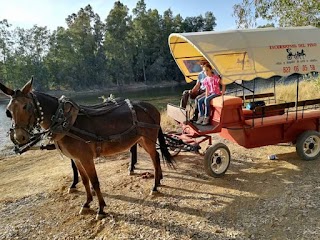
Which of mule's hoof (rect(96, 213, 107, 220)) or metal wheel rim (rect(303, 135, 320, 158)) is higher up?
metal wheel rim (rect(303, 135, 320, 158))

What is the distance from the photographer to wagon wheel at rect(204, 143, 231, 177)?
570 cm

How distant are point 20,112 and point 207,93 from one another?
3704 millimetres

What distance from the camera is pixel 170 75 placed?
59.2m

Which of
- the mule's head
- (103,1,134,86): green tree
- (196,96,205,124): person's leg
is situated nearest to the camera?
the mule's head

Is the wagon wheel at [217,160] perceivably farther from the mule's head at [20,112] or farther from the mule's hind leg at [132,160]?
the mule's head at [20,112]

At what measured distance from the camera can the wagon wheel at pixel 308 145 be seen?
6.42 meters

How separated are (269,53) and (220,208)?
3133mm

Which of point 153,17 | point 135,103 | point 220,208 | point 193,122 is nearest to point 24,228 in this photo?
point 135,103

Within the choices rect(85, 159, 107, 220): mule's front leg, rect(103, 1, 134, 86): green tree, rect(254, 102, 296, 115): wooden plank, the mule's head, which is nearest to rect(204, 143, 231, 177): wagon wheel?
rect(254, 102, 296, 115): wooden plank

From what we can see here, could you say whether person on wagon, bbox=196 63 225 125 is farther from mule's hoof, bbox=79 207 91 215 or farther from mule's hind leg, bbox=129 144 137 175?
mule's hoof, bbox=79 207 91 215

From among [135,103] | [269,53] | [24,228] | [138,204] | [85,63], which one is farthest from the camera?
[85,63]

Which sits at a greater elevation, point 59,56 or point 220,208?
point 59,56

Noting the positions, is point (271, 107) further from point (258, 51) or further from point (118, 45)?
point (118, 45)

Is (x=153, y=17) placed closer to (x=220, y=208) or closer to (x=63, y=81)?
(x=63, y=81)
